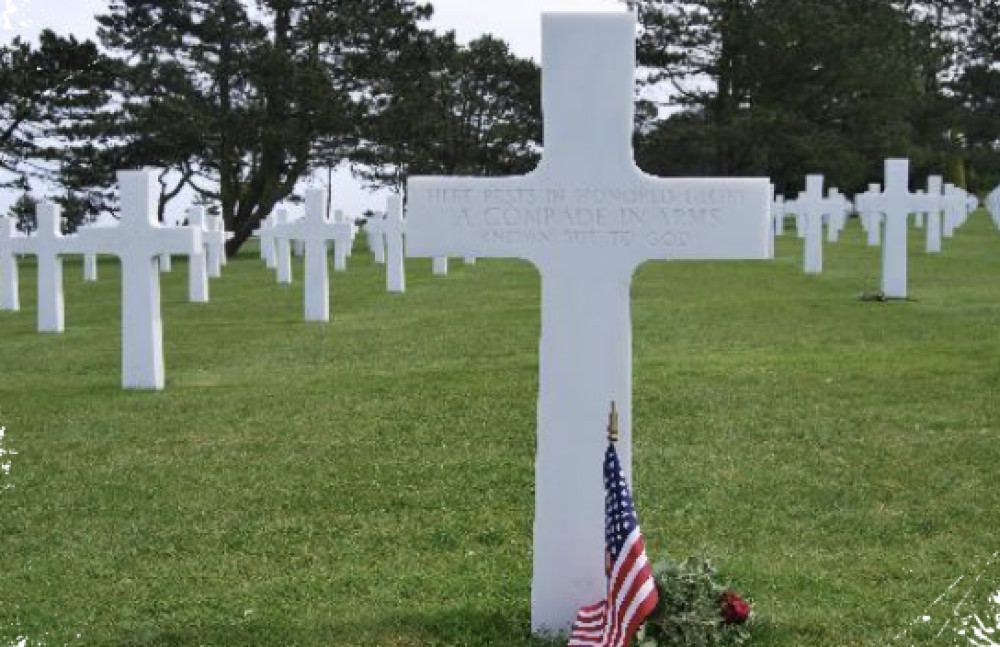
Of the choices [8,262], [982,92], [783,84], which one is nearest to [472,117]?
[783,84]

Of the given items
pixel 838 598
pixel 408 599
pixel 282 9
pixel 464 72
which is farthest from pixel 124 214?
pixel 464 72

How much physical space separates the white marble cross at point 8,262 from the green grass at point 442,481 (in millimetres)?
4360

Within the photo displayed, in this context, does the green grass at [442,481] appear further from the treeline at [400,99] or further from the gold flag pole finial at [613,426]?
the treeline at [400,99]

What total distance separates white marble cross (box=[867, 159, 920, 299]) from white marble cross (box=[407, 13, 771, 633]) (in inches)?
485

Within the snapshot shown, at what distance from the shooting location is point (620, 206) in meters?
4.37

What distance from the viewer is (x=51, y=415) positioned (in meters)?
9.04

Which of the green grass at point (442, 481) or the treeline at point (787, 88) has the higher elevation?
the treeline at point (787, 88)

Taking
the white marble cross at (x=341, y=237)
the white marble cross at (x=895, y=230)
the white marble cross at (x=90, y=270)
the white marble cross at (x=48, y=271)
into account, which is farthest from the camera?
the white marble cross at (x=90, y=270)

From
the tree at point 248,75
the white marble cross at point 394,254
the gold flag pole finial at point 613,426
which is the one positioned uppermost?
the tree at point 248,75

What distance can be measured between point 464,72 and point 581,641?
4865 centimetres

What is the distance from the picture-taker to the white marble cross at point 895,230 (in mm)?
16109

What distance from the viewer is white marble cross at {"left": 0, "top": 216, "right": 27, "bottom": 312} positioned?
1723cm

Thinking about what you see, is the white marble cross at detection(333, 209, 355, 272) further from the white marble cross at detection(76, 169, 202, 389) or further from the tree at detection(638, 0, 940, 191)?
the tree at detection(638, 0, 940, 191)

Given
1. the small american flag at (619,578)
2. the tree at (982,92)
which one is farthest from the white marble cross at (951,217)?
the small american flag at (619,578)
